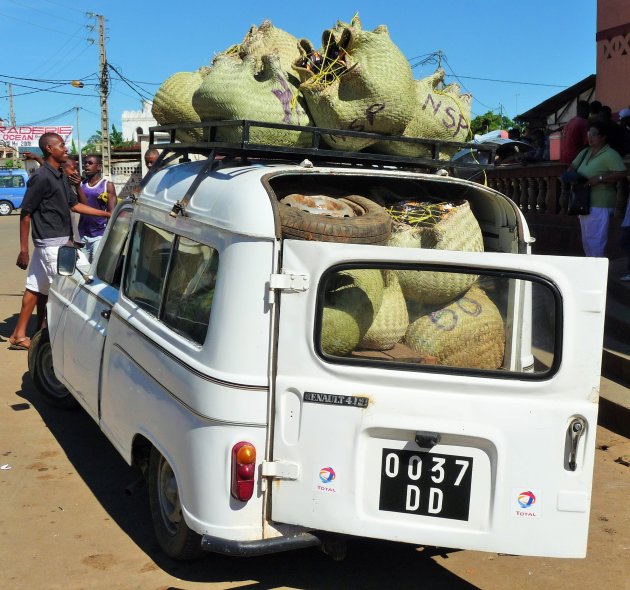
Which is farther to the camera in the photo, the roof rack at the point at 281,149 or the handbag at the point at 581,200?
the handbag at the point at 581,200

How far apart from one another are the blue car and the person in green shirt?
3396 centimetres

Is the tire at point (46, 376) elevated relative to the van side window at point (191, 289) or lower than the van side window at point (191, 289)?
lower

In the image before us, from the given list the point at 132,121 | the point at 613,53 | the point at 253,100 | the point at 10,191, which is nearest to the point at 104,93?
the point at 10,191

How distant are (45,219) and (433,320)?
5.07 m

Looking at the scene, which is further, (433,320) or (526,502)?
(433,320)

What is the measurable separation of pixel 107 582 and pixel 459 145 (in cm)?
294

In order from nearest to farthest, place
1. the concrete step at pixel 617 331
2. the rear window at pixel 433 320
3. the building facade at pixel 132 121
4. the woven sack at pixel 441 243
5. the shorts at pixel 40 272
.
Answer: the rear window at pixel 433 320
the woven sack at pixel 441 243
the concrete step at pixel 617 331
the shorts at pixel 40 272
the building facade at pixel 132 121

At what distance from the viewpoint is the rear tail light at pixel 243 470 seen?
3.17 meters

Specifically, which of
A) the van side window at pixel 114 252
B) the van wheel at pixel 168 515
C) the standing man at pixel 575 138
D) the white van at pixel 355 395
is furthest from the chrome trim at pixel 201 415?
the standing man at pixel 575 138

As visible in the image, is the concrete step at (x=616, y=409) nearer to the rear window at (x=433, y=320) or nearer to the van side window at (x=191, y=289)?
the rear window at (x=433, y=320)

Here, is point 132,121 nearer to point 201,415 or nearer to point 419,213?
point 419,213

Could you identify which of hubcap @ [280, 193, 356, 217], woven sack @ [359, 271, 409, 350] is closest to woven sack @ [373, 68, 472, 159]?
hubcap @ [280, 193, 356, 217]

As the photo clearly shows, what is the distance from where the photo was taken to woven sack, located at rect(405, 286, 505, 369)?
367cm

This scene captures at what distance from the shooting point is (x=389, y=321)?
362cm
